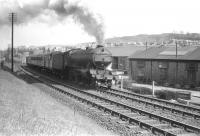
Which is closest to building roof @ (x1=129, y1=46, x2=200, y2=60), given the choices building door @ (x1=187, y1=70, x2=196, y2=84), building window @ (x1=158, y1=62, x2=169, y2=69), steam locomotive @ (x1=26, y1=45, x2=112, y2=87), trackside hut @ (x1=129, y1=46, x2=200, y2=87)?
trackside hut @ (x1=129, y1=46, x2=200, y2=87)

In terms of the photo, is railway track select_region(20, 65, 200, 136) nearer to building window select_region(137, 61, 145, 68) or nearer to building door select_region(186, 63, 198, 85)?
building door select_region(186, 63, 198, 85)

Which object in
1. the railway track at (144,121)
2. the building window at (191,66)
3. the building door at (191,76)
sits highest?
the building window at (191,66)

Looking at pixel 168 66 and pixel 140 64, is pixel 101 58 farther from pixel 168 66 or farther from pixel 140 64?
pixel 140 64

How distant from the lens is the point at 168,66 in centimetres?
2745

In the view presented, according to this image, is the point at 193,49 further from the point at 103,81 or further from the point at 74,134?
the point at 74,134

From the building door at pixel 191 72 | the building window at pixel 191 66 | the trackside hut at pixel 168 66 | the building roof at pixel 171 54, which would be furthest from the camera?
the building roof at pixel 171 54

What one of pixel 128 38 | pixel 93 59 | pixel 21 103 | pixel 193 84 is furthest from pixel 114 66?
pixel 128 38

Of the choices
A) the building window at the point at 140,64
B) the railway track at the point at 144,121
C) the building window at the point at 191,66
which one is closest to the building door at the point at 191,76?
the building window at the point at 191,66

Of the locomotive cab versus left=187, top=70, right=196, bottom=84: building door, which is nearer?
the locomotive cab

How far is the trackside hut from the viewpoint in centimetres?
2536

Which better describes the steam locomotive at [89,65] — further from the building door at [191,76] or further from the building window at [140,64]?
the building window at [140,64]

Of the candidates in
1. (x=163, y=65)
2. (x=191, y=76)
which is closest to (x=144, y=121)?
(x=191, y=76)

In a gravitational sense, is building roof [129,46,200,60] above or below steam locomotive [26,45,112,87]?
above

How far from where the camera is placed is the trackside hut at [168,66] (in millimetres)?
25359
